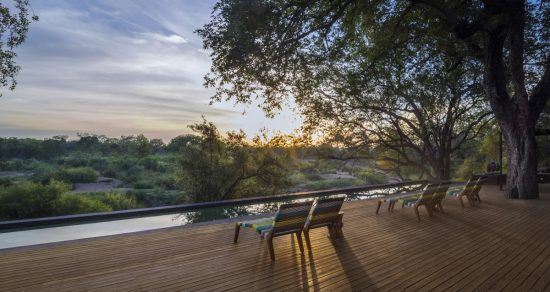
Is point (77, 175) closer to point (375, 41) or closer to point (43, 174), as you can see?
point (43, 174)

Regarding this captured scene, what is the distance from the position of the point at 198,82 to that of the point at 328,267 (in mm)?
7254

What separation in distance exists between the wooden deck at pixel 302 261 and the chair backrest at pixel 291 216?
1.24 feet

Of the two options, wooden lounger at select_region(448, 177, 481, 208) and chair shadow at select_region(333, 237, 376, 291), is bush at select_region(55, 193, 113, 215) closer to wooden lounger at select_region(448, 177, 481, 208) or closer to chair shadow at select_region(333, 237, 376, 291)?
wooden lounger at select_region(448, 177, 481, 208)

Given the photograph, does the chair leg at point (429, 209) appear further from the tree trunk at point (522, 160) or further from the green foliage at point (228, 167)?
the green foliage at point (228, 167)

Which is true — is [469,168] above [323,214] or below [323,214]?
above

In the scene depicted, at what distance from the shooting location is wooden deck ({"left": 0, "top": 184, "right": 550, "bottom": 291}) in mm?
3721

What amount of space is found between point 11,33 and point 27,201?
43.5 feet

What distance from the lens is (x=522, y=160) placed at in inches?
440

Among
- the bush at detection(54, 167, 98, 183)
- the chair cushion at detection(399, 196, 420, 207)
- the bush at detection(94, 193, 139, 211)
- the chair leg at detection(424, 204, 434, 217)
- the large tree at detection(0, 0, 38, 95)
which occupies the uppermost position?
the large tree at detection(0, 0, 38, 95)

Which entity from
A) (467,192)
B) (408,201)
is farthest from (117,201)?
(467,192)

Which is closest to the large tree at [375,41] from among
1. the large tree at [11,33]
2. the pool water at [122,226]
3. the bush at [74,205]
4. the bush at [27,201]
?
the pool water at [122,226]

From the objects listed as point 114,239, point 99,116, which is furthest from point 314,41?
point 99,116

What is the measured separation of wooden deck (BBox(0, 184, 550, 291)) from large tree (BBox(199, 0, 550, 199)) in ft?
Answer: 15.6

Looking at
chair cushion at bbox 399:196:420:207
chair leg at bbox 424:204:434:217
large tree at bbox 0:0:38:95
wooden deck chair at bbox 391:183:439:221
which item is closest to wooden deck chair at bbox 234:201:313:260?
wooden deck chair at bbox 391:183:439:221
